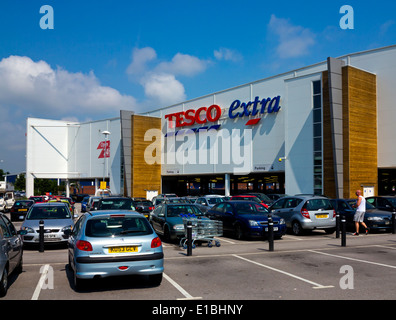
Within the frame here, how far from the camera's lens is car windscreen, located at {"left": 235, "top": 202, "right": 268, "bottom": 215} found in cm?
1531

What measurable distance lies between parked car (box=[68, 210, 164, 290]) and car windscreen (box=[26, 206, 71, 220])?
279 inches

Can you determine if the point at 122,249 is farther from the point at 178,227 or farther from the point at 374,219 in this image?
the point at 374,219

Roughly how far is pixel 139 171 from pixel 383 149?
97.2 feet

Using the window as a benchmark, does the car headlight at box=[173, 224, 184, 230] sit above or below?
below

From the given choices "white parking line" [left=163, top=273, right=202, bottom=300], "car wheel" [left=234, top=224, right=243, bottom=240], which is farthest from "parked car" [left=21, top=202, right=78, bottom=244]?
"car wheel" [left=234, top=224, right=243, bottom=240]

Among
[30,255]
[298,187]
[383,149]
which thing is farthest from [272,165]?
[30,255]

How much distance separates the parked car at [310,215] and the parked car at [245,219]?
145 centimetres

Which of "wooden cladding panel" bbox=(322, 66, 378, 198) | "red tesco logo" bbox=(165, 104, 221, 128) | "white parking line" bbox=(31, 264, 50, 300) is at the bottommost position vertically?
"white parking line" bbox=(31, 264, 50, 300)

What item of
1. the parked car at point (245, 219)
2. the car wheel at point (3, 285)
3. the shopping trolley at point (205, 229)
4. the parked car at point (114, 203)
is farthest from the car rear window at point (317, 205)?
the car wheel at point (3, 285)

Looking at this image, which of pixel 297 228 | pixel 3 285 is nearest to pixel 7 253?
pixel 3 285

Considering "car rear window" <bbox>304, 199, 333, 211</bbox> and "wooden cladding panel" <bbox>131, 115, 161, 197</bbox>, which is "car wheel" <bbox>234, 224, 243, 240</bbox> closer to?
"car rear window" <bbox>304, 199, 333, 211</bbox>

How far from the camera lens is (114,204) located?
59.1 ft

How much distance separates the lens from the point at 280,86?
36.3 meters
